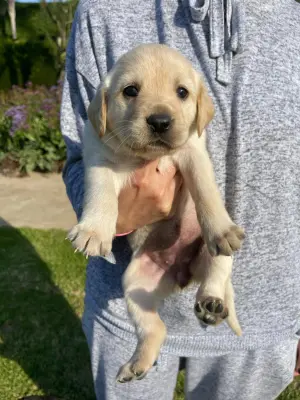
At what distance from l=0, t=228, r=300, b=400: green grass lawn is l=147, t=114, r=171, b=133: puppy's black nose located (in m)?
2.72

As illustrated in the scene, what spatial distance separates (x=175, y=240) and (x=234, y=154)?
0.46 m

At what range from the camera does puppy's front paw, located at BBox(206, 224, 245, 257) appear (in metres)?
1.96

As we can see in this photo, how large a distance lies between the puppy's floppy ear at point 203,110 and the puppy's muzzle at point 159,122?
0.19 m

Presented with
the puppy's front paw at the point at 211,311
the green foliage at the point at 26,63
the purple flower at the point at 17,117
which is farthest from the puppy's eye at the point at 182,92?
the green foliage at the point at 26,63

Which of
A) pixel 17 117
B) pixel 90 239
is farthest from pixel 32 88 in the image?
pixel 90 239

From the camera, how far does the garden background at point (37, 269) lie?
4.47 m

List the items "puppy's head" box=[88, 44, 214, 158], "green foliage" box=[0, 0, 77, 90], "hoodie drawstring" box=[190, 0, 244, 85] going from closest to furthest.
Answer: "puppy's head" box=[88, 44, 214, 158], "hoodie drawstring" box=[190, 0, 244, 85], "green foliage" box=[0, 0, 77, 90]

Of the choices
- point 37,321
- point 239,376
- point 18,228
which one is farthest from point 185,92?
point 18,228

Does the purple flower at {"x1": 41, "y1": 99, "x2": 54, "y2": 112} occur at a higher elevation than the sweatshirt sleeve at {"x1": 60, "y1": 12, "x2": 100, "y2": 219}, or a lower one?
lower

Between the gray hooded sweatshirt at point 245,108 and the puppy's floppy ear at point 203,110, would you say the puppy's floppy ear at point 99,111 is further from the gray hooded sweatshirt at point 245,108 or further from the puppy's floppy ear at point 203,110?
the puppy's floppy ear at point 203,110

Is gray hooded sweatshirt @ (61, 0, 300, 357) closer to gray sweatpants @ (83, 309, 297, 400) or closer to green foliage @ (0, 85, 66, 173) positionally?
gray sweatpants @ (83, 309, 297, 400)

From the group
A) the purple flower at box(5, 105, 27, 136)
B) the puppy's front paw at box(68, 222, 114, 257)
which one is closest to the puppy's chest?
the puppy's front paw at box(68, 222, 114, 257)

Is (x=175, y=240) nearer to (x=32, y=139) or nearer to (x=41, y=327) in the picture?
(x=41, y=327)

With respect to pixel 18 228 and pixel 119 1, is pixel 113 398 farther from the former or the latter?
pixel 18 228
